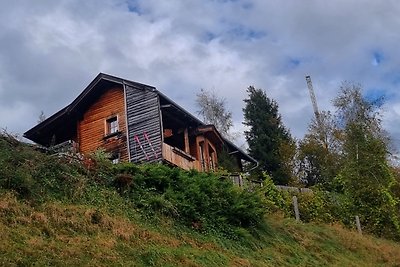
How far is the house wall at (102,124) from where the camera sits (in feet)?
98.5

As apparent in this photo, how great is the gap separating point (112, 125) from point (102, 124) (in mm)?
575

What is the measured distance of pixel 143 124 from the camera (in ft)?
96.2

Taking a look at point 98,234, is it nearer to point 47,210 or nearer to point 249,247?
point 47,210

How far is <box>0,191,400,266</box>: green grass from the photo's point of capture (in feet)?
39.8

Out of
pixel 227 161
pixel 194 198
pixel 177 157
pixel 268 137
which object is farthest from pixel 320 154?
pixel 194 198

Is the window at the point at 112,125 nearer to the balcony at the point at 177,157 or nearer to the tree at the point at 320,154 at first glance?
the balcony at the point at 177,157

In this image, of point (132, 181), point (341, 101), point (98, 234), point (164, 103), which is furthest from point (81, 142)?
point (341, 101)

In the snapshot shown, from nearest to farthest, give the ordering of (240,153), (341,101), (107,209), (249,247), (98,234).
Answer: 1. (98,234)
2. (107,209)
3. (249,247)
4. (240,153)
5. (341,101)

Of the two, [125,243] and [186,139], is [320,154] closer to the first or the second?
[186,139]

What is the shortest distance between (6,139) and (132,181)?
4.09m

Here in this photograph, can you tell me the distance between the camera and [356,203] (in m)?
30.9

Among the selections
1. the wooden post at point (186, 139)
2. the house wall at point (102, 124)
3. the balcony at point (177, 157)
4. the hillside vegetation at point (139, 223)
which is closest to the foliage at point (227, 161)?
the wooden post at point (186, 139)

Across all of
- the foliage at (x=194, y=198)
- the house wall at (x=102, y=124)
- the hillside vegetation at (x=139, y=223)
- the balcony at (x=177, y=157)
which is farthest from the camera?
the house wall at (x=102, y=124)

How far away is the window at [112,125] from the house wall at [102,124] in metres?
0.17
